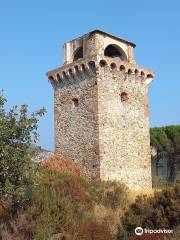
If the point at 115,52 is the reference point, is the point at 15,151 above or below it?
below

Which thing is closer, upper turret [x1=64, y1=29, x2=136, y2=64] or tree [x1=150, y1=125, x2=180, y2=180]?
upper turret [x1=64, y1=29, x2=136, y2=64]

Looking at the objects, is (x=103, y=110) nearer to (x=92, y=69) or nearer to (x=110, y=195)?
(x=92, y=69)

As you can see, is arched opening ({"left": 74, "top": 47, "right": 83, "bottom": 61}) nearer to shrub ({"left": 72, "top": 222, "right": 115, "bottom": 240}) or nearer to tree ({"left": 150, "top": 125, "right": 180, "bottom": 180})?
shrub ({"left": 72, "top": 222, "right": 115, "bottom": 240})

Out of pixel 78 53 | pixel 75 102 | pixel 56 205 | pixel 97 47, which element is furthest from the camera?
pixel 78 53

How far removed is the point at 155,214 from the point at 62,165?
22.8 feet

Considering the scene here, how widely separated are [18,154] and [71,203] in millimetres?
3499

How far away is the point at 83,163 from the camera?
1977cm

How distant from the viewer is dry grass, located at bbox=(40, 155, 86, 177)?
19.1 metres

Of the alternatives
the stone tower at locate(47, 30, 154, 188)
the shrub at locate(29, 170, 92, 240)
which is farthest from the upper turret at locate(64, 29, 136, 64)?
the shrub at locate(29, 170, 92, 240)

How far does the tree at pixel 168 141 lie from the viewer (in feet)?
113

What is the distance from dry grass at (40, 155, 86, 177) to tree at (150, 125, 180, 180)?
624 inches

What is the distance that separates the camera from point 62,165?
773 inches

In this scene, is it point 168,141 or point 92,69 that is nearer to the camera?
point 92,69

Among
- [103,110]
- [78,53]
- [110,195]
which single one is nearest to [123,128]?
[103,110]
